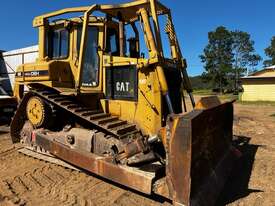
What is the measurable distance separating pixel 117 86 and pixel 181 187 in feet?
8.54

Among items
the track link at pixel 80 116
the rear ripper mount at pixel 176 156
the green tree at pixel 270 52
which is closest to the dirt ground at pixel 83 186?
the rear ripper mount at pixel 176 156

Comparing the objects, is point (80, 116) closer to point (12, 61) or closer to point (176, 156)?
point (176, 156)

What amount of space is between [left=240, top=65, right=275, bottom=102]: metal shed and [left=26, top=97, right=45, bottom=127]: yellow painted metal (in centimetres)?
2749

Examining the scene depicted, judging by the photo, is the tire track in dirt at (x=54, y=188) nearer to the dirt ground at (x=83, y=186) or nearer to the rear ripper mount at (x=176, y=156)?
the dirt ground at (x=83, y=186)

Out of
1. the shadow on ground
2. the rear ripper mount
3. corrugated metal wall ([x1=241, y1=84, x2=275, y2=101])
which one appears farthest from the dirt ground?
corrugated metal wall ([x1=241, y1=84, x2=275, y2=101])

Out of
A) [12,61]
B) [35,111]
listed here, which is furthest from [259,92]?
[35,111]

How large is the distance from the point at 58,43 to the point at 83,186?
10.8ft

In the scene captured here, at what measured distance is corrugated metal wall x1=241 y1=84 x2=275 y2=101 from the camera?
30.2 metres

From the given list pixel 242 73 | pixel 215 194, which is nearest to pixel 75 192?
pixel 215 194

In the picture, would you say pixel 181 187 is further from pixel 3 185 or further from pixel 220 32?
pixel 220 32

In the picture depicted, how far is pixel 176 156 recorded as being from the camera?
4.25m

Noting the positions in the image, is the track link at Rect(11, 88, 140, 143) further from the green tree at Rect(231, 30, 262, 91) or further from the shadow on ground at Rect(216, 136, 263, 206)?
the green tree at Rect(231, 30, 262, 91)

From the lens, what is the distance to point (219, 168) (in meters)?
5.52

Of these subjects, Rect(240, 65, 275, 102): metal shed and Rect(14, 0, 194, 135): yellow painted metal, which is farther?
Rect(240, 65, 275, 102): metal shed
